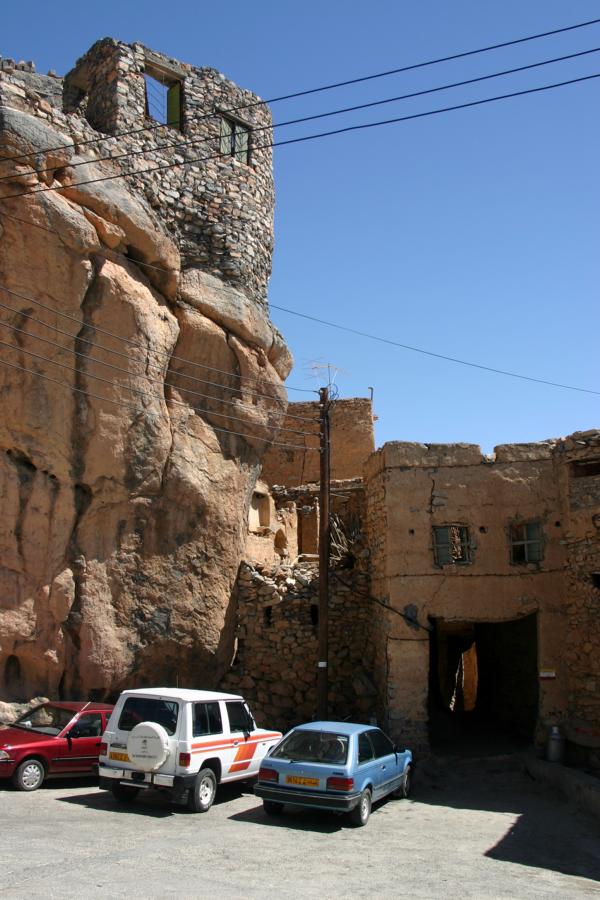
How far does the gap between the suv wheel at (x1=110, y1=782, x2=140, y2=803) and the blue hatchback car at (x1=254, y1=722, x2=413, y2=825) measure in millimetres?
1755

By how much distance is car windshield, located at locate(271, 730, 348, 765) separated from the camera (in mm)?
11047

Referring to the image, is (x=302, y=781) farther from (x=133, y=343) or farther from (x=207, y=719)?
(x=133, y=343)

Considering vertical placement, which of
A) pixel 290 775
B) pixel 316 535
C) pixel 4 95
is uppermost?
pixel 4 95

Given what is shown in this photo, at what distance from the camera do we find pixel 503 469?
16469mm

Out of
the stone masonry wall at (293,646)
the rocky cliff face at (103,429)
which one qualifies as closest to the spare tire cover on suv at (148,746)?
the rocky cliff face at (103,429)

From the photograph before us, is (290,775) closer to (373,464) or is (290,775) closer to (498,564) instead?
(498,564)

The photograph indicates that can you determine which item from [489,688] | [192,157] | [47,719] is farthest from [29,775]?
[192,157]

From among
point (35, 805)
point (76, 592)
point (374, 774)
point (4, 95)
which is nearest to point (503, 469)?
point (374, 774)

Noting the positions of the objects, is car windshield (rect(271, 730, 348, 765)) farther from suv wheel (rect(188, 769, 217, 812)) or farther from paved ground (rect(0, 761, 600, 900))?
suv wheel (rect(188, 769, 217, 812))

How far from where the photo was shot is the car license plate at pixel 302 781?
10.6 meters

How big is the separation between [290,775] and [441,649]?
12.3 metres

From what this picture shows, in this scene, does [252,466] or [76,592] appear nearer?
[76,592]

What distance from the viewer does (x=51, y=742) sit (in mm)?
12086

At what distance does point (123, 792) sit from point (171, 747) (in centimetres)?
115
